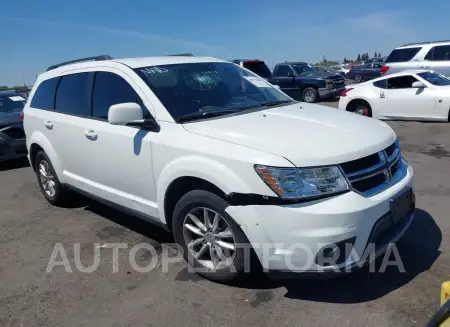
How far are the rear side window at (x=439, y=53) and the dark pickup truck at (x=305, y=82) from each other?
→ 3.94m

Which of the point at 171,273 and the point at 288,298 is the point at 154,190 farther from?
the point at 288,298

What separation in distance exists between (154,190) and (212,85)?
1166mm

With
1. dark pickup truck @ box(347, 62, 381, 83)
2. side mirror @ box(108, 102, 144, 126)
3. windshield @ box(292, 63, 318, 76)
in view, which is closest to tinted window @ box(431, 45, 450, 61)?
windshield @ box(292, 63, 318, 76)

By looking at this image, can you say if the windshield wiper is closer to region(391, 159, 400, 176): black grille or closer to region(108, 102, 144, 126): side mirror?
region(108, 102, 144, 126): side mirror

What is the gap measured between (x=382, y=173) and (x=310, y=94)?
1422 centimetres

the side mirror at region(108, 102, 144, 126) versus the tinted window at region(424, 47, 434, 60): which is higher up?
the side mirror at region(108, 102, 144, 126)

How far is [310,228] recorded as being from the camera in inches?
106

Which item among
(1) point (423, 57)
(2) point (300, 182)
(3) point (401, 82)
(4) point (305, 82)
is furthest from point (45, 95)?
(4) point (305, 82)

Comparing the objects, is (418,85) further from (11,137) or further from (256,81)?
(11,137)

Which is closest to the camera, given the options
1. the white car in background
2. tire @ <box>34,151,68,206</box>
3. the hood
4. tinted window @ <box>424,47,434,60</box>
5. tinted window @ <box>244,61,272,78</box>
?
the hood

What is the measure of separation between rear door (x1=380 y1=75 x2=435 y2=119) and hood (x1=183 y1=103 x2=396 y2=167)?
753cm

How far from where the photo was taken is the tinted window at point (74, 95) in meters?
4.37

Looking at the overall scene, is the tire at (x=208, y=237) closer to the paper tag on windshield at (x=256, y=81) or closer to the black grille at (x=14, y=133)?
the paper tag on windshield at (x=256, y=81)

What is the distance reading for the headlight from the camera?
2.71 metres
